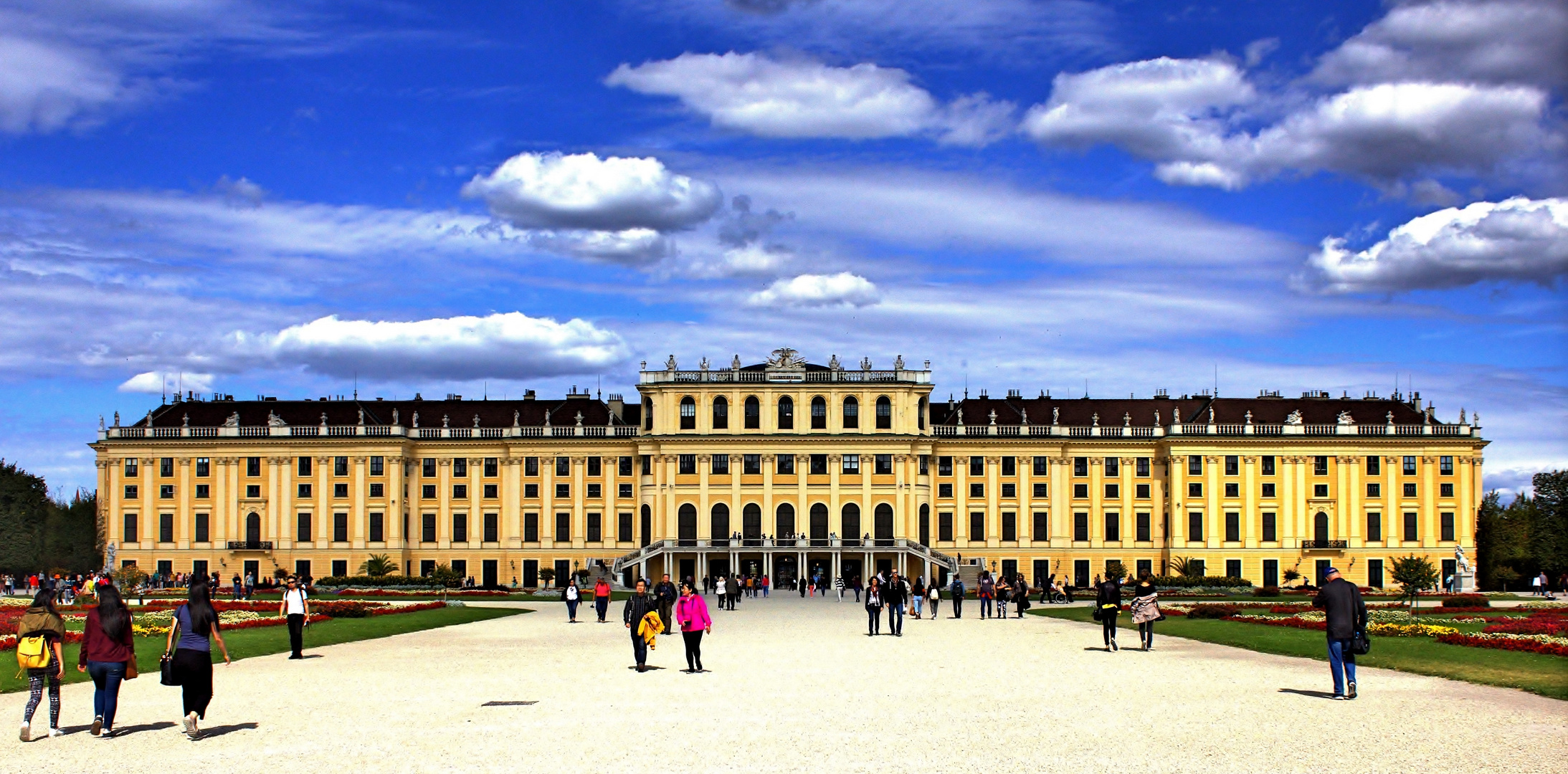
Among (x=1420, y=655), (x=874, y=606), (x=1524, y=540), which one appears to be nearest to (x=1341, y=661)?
(x=1420, y=655)

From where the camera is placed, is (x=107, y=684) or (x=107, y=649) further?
(x=107, y=684)

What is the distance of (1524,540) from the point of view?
9319 cm

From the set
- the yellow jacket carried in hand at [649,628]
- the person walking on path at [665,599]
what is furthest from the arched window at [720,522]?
the yellow jacket carried in hand at [649,628]

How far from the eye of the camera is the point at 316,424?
98.4 m

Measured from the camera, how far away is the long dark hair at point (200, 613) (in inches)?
758

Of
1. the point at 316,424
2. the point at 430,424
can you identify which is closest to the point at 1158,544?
the point at 430,424

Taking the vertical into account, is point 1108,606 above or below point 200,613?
below

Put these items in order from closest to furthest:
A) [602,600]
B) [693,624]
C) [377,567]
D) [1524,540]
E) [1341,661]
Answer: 1. [1341,661]
2. [693,624]
3. [602,600]
4. [377,567]
5. [1524,540]

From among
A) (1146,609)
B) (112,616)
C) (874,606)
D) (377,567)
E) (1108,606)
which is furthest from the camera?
(377,567)

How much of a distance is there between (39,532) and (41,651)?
87.3m

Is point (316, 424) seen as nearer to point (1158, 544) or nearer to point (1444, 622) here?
point (1158, 544)

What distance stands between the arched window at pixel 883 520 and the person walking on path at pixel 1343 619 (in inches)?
2855

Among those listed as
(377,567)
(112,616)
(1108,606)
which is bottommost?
(377,567)

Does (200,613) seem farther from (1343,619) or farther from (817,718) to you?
(1343,619)
